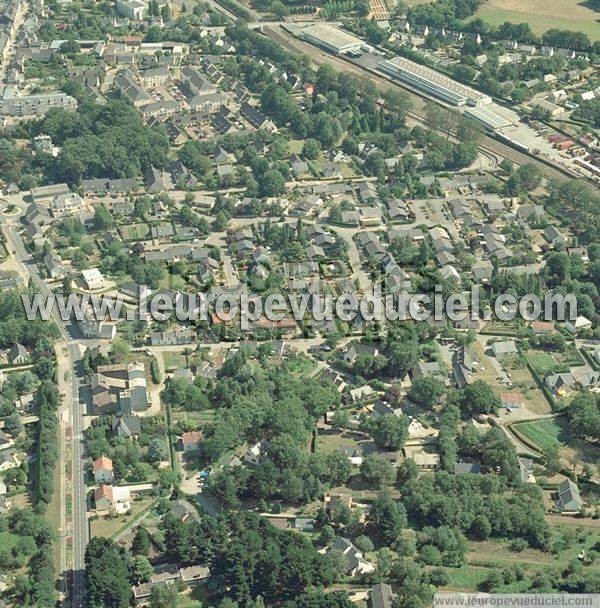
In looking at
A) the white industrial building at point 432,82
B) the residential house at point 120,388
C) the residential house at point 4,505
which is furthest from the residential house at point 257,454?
the white industrial building at point 432,82

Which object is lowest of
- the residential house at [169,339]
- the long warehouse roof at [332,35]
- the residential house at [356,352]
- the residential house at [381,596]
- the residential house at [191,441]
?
the residential house at [191,441]

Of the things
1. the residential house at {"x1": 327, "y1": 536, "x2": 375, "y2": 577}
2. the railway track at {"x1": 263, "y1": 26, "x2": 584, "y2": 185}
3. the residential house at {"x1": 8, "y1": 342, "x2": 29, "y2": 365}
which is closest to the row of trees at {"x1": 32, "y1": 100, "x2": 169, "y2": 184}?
the residential house at {"x1": 8, "y1": 342, "x2": 29, "y2": 365}

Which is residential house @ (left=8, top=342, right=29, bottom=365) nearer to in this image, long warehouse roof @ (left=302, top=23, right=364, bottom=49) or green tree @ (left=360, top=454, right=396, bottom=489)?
green tree @ (left=360, top=454, right=396, bottom=489)

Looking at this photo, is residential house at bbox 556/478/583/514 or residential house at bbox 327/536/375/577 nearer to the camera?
residential house at bbox 327/536/375/577

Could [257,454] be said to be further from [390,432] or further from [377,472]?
[390,432]

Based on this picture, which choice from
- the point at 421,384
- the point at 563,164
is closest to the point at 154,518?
the point at 421,384

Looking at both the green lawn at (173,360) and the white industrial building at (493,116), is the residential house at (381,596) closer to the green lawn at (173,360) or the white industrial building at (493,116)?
the green lawn at (173,360)

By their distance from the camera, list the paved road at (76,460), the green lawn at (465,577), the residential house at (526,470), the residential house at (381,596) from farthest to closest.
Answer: the residential house at (526,470)
the paved road at (76,460)
the green lawn at (465,577)
the residential house at (381,596)
